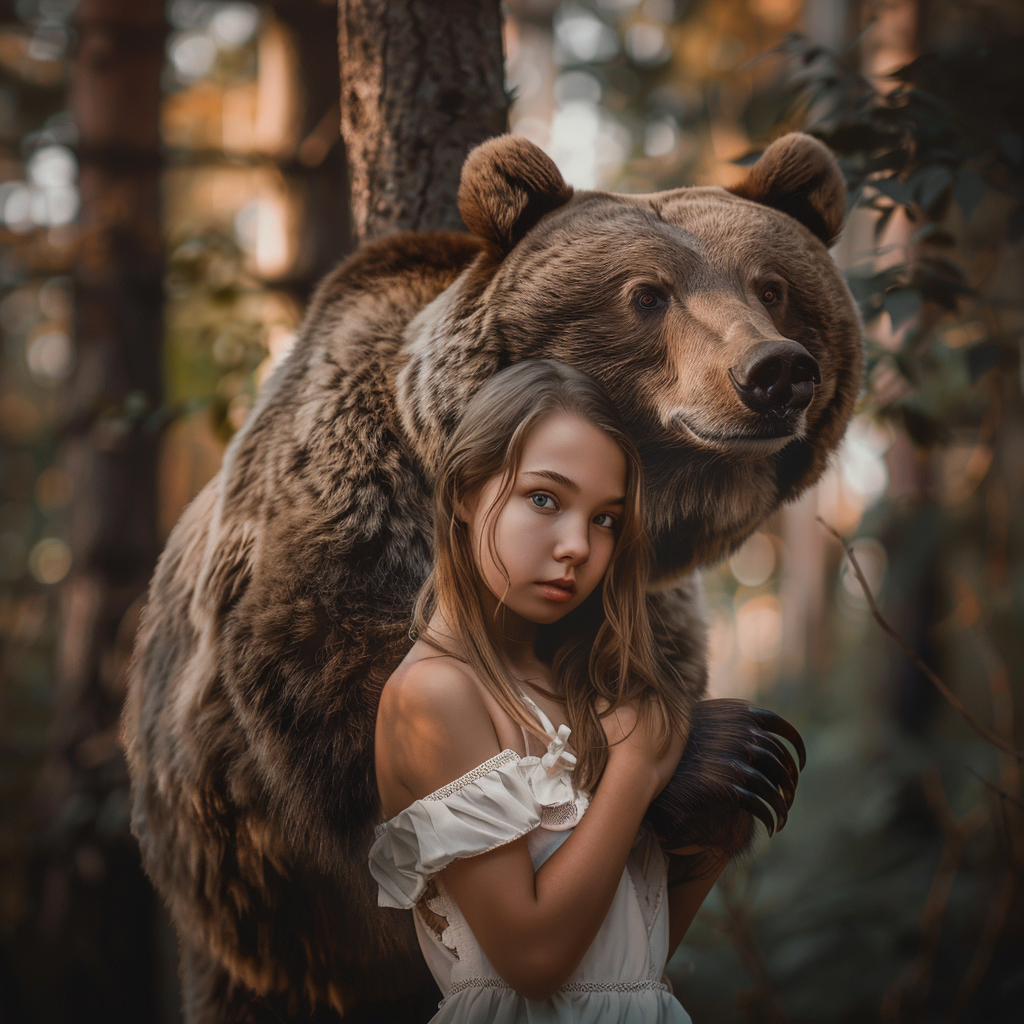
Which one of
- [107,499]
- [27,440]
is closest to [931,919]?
[107,499]

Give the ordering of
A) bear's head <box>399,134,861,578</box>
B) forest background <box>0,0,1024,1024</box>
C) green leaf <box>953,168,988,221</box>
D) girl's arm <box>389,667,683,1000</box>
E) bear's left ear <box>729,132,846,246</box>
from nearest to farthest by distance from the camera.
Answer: girl's arm <box>389,667,683,1000</box>, bear's head <box>399,134,861,578</box>, bear's left ear <box>729,132,846,246</box>, green leaf <box>953,168,988,221</box>, forest background <box>0,0,1024,1024</box>

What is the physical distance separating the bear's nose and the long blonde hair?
Result: 6.4 inches

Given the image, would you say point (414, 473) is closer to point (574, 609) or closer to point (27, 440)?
point (574, 609)

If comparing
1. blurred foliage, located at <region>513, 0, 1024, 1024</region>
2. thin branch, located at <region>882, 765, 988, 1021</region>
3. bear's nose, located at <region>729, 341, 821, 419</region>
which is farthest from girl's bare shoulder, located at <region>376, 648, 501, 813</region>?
thin branch, located at <region>882, 765, 988, 1021</region>

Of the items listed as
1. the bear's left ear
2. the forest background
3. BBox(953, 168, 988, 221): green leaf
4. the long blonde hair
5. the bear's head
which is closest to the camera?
the long blonde hair

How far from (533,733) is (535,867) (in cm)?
16

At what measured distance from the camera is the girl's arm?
3.34ft

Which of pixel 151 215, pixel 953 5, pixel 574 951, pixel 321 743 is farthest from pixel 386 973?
pixel 953 5

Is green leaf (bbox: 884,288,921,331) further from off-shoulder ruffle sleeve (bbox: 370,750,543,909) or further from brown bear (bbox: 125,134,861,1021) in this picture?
off-shoulder ruffle sleeve (bbox: 370,750,543,909)

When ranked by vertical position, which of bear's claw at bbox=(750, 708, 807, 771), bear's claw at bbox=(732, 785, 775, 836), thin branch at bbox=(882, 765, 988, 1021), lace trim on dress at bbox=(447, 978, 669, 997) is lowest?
thin branch at bbox=(882, 765, 988, 1021)

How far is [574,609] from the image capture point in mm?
1196

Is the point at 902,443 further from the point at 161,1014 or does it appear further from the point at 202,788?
the point at 161,1014

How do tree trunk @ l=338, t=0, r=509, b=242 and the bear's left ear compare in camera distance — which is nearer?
the bear's left ear

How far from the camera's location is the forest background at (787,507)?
2.24 m
